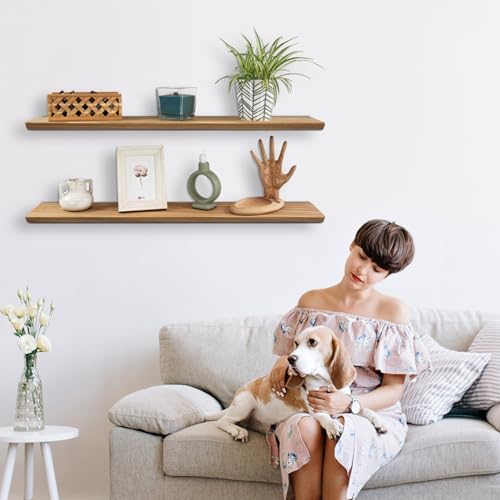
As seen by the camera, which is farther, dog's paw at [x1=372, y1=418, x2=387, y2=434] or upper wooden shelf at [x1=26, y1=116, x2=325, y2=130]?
upper wooden shelf at [x1=26, y1=116, x2=325, y2=130]

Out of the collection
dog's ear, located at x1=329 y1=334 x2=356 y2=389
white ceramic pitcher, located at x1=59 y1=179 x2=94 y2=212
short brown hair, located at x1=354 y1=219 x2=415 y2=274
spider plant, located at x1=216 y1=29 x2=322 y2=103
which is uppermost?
spider plant, located at x1=216 y1=29 x2=322 y2=103

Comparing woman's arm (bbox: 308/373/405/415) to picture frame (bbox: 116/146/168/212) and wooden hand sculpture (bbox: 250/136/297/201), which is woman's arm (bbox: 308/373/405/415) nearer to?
wooden hand sculpture (bbox: 250/136/297/201)

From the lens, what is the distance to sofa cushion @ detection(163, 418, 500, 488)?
117 inches

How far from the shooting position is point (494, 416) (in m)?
3.16

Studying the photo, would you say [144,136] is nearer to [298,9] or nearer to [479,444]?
[298,9]

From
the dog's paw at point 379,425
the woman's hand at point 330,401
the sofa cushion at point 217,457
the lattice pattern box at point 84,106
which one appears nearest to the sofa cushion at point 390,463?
the sofa cushion at point 217,457

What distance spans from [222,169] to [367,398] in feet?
4.01

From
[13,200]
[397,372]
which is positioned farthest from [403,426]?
[13,200]

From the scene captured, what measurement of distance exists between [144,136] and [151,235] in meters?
0.38

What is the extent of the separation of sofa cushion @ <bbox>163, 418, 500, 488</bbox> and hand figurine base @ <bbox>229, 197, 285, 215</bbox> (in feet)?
3.05

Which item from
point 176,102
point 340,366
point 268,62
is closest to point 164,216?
point 176,102

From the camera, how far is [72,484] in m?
3.88

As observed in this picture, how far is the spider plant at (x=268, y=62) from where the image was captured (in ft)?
11.9

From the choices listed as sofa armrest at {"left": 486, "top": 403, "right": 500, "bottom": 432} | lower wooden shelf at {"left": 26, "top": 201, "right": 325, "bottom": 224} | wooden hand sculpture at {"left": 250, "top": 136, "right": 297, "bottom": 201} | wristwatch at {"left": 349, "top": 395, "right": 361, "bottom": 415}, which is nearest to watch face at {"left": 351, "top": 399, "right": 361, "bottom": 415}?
wristwatch at {"left": 349, "top": 395, "right": 361, "bottom": 415}
